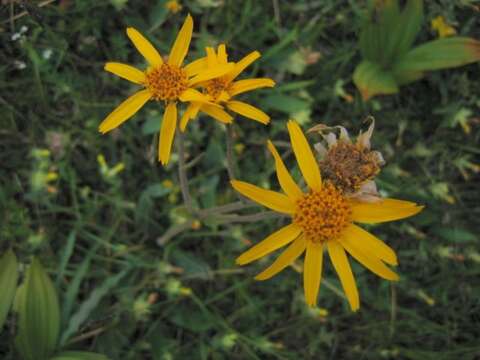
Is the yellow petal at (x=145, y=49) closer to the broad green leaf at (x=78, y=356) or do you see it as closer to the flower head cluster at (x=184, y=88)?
the flower head cluster at (x=184, y=88)

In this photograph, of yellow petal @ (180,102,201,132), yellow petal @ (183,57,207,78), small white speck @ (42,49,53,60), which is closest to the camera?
yellow petal @ (180,102,201,132)

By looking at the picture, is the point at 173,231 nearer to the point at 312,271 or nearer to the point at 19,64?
the point at 312,271

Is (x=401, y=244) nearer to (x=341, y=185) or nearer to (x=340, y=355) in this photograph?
(x=340, y=355)

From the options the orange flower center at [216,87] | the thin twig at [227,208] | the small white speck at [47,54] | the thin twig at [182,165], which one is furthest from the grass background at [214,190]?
the orange flower center at [216,87]

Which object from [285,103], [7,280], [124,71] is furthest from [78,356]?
[285,103]

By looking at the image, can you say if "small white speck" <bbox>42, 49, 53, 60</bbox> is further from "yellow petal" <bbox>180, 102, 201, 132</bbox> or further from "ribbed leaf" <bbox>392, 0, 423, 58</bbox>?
"ribbed leaf" <bbox>392, 0, 423, 58</bbox>

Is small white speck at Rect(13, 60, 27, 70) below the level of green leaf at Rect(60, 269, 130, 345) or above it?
above

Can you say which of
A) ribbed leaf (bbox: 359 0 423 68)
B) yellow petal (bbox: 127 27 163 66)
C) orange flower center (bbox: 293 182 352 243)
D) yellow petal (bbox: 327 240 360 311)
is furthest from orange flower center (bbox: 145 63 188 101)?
ribbed leaf (bbox: 359 0 423 68)
